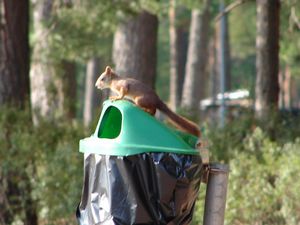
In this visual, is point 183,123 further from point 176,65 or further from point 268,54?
point 176,65

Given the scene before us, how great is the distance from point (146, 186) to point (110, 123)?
26.2 inches

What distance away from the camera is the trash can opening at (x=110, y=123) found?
4816 millimetres

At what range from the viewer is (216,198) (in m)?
4.54

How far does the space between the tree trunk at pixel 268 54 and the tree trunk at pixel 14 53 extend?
3.49 meters

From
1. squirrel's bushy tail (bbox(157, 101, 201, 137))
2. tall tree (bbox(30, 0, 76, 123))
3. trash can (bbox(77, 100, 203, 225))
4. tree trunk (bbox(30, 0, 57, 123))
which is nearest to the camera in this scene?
trash can (bbox(77, 100, 203, 225))

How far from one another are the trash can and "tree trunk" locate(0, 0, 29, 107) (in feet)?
19.0

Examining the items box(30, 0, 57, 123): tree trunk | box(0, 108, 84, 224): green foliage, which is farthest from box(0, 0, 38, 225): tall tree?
box(0, 108, 84, 224): green foliage

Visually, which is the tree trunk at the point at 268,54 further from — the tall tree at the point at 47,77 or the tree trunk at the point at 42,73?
the tree trunk at the point at 42,73

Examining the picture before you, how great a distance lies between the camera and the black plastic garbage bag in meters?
4.35

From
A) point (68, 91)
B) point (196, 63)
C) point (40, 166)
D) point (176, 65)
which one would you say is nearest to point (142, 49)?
point (68, 91)

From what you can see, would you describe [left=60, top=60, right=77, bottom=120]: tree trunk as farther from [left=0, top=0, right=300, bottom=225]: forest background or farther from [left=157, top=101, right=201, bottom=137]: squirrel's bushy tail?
[left=157, top=101, right=201, bottom=137]: squirrel's bushy tail

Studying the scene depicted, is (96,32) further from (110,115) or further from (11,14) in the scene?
(110,115)

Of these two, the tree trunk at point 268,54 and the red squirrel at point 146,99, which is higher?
the tree trunk at point 268,54

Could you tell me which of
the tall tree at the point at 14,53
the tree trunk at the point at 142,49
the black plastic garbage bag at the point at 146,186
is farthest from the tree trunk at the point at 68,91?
the black plastic garbage bag at the point at 146,186
